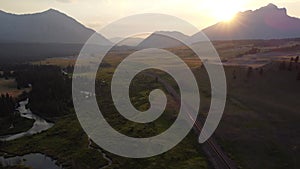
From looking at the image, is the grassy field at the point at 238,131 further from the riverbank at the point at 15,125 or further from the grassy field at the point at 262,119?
the riverbank at the point at 15,125

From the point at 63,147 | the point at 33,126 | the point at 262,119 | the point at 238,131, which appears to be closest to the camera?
the point at 238,131

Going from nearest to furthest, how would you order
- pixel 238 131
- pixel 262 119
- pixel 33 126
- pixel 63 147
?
1. pixel 238 131
2. pixel 262 119
3. pixel 63 147
4. pixel 33 126

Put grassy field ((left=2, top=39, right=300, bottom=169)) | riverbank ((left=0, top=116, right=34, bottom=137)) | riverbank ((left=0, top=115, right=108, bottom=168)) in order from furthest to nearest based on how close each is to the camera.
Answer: riverbank ((left=0, top=116, right=34, bottom=137)) → riverbank ((left=0, top=115, right=108, bottom=168)) → grassy field ((left=2, top=39, right=300, bottom=169))

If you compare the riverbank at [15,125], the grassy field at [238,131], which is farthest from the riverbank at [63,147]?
the riverbank at [15,125]

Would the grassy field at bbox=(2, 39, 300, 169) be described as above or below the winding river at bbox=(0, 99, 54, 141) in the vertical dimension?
above

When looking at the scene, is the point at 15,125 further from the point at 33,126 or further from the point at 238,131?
the point at 238,131

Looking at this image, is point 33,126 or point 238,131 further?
point 33,126

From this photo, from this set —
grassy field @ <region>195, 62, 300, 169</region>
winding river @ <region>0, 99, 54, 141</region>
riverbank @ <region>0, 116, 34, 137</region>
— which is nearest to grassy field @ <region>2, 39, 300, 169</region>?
grassy field @ <region>195, 62, 300, 169</region>

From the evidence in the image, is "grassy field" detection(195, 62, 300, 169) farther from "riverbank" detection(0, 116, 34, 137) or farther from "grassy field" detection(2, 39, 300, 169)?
"riverbank" detection(0, 116, 34, 137)

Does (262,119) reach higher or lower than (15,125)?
higher

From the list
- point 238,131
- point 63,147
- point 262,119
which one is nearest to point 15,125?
point 63,147

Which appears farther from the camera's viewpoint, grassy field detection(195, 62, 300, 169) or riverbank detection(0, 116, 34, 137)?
riverbank detection(0, 116, 34, 137)
